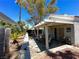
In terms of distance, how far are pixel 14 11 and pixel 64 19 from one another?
47393 millimetres

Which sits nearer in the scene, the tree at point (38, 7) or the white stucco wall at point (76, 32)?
the white stucco wall at point (76, 32)

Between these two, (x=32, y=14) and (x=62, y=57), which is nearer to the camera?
(x=62, y=57)

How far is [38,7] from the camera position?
41531 millimetres

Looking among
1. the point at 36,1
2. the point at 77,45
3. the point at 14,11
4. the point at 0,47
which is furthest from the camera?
the point at 14,11

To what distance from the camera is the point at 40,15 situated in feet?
139

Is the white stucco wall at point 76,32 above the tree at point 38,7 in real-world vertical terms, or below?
below

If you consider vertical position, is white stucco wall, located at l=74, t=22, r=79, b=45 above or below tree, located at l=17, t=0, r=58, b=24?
below

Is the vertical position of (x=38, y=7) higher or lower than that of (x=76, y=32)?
higher

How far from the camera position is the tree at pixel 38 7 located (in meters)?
40.9

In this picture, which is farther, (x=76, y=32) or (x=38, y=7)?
(x=38, y=7)

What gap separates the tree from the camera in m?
40.9

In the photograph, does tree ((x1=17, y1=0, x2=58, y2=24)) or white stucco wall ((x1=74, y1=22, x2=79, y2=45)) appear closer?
white stucco wall ((x1=74, y1=22, x2=79, y2=45))

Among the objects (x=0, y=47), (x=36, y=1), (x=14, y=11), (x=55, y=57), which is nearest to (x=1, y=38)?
(x=0, y=47)

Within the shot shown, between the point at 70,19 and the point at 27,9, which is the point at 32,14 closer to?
the point at 27,9
